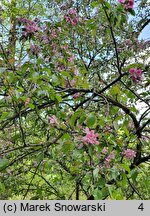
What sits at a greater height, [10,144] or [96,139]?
[10,144]

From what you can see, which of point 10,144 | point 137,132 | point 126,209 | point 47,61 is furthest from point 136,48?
point 126,209

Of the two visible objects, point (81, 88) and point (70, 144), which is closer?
point (70, 144)

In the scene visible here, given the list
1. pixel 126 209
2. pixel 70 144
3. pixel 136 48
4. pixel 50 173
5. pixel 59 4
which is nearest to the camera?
pixel 126 209

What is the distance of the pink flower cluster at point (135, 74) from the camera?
176 cm

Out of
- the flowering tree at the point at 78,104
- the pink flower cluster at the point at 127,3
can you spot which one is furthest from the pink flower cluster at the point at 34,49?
the pink flower cluster at the point at 127,3

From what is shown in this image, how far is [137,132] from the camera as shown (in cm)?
200

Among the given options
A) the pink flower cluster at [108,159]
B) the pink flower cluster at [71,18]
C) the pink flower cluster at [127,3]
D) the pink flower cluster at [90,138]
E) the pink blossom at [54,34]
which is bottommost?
the pink flower cluster at [108,159]

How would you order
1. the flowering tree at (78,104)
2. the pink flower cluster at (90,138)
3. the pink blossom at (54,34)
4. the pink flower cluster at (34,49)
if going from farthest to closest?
1. the pink blossom at (54,34)
2. the pink flower cluster at (34,49)
3. the flowering tree at (78,104)
4. the pink flower cluster at (90,138)

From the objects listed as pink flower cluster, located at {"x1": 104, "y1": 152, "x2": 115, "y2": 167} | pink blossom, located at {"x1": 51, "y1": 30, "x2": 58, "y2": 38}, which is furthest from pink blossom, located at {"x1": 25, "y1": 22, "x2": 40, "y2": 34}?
pink flower cluster, located at {"x1": 104, "y1": 152, "x2": 115, "y2": 167}

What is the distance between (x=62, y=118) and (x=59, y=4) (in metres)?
1.85

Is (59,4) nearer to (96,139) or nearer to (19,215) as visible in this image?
(96,139)

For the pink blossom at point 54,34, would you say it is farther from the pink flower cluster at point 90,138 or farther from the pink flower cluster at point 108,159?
the pink flower cluster at point 90,138

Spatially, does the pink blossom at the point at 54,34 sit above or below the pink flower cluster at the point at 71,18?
below

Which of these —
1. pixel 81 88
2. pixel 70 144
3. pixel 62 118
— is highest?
pixel 81 88
